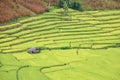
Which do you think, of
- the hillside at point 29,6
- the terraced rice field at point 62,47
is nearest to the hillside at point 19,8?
the hillside at point 29,6

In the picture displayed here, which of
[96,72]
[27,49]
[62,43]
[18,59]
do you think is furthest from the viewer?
[62,43]

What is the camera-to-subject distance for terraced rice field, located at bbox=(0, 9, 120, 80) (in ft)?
82.4

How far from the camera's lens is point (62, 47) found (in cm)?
3030

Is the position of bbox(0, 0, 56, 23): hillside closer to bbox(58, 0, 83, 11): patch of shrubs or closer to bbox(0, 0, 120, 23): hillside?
bbox(0, 0, 120, 23): hillside

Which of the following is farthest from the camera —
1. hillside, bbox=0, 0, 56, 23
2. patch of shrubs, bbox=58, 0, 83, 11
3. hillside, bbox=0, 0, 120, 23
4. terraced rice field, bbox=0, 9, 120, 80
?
patch of shrubs, bbox=58, 0, 83, 11

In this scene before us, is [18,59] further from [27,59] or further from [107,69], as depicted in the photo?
[107,69]

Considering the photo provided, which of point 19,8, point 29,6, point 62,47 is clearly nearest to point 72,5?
point 29,6

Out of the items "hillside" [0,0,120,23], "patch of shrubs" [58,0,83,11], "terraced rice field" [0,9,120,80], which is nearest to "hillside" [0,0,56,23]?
"hillside" [0,0,120,23]

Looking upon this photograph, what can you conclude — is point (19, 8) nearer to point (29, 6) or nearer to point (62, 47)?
point (29, 6)

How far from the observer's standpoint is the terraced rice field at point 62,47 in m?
25.1

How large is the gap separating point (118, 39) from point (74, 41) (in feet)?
14.5

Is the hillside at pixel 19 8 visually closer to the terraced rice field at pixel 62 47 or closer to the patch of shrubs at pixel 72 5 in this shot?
the terraced rice field at pixel 62 47

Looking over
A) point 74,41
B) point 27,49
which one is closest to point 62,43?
point 74,41

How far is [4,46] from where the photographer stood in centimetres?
2962
